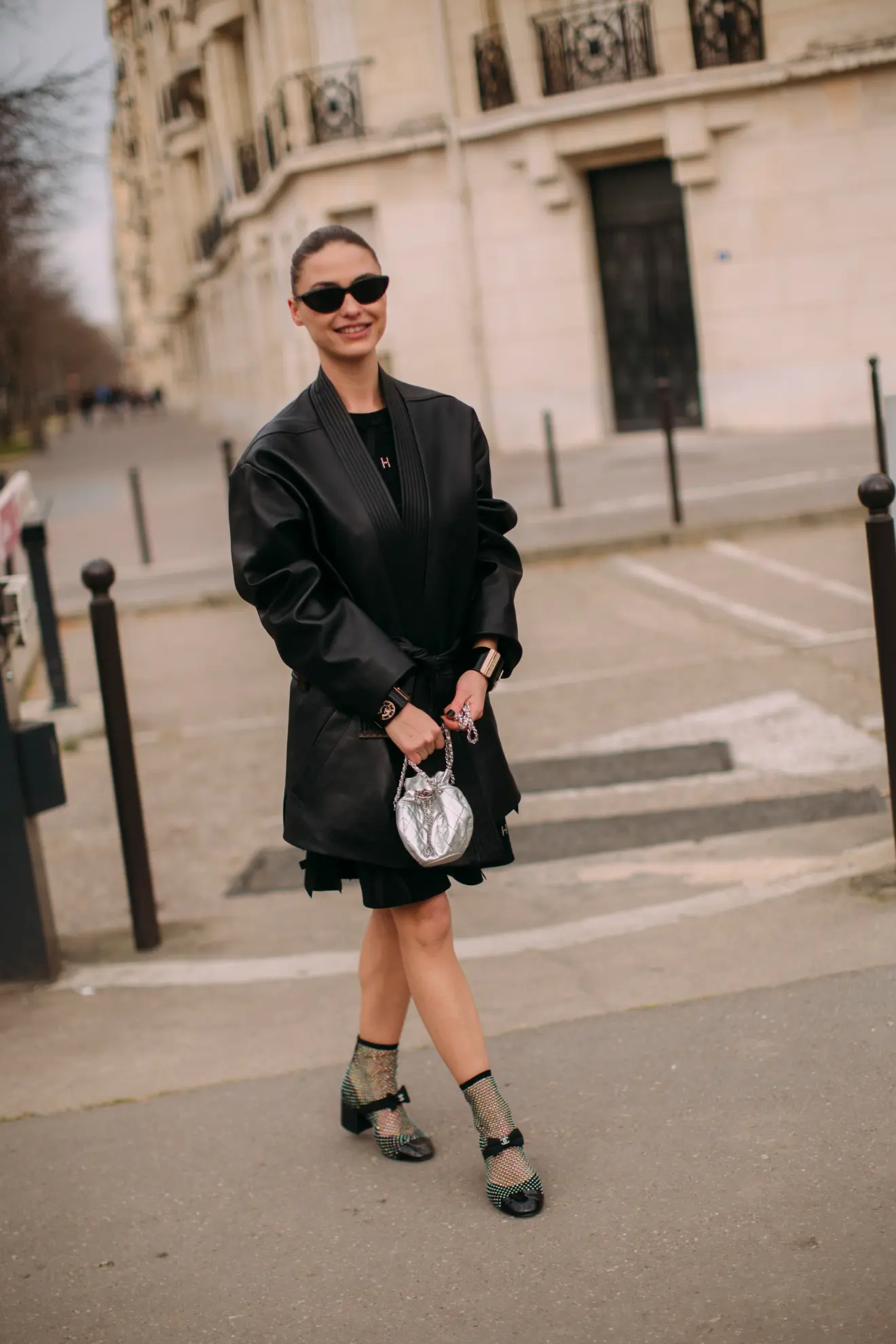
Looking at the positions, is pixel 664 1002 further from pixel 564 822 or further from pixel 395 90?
pixel 395 90

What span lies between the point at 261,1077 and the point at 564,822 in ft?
7.76

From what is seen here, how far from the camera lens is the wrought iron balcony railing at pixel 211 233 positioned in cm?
4100

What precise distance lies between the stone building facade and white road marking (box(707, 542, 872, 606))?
10.4 metres

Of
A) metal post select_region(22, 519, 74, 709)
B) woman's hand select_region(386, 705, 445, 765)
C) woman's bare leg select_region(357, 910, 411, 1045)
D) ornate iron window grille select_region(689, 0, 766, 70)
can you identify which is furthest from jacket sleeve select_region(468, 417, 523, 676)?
ornate iron window grille select_region(689, 0, 766, 70)

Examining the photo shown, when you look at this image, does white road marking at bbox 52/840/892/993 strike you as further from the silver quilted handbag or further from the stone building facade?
the stone building facade

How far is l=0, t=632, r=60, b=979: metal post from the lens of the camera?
15.9 feet

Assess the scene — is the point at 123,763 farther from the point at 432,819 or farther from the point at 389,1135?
the point at 432,819

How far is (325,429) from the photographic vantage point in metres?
3.31

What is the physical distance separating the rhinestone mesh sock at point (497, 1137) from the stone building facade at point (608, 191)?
787 inches

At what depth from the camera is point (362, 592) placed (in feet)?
10.9

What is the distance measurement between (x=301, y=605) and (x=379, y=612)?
18 centimetres

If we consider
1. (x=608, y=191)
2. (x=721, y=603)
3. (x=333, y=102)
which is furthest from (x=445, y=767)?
(x=333, y=102)

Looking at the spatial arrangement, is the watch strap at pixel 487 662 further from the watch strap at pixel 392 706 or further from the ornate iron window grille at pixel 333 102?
the ornate iron window grille at pixel 333 102

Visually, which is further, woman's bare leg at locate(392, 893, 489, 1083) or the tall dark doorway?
the tall dark doorway
